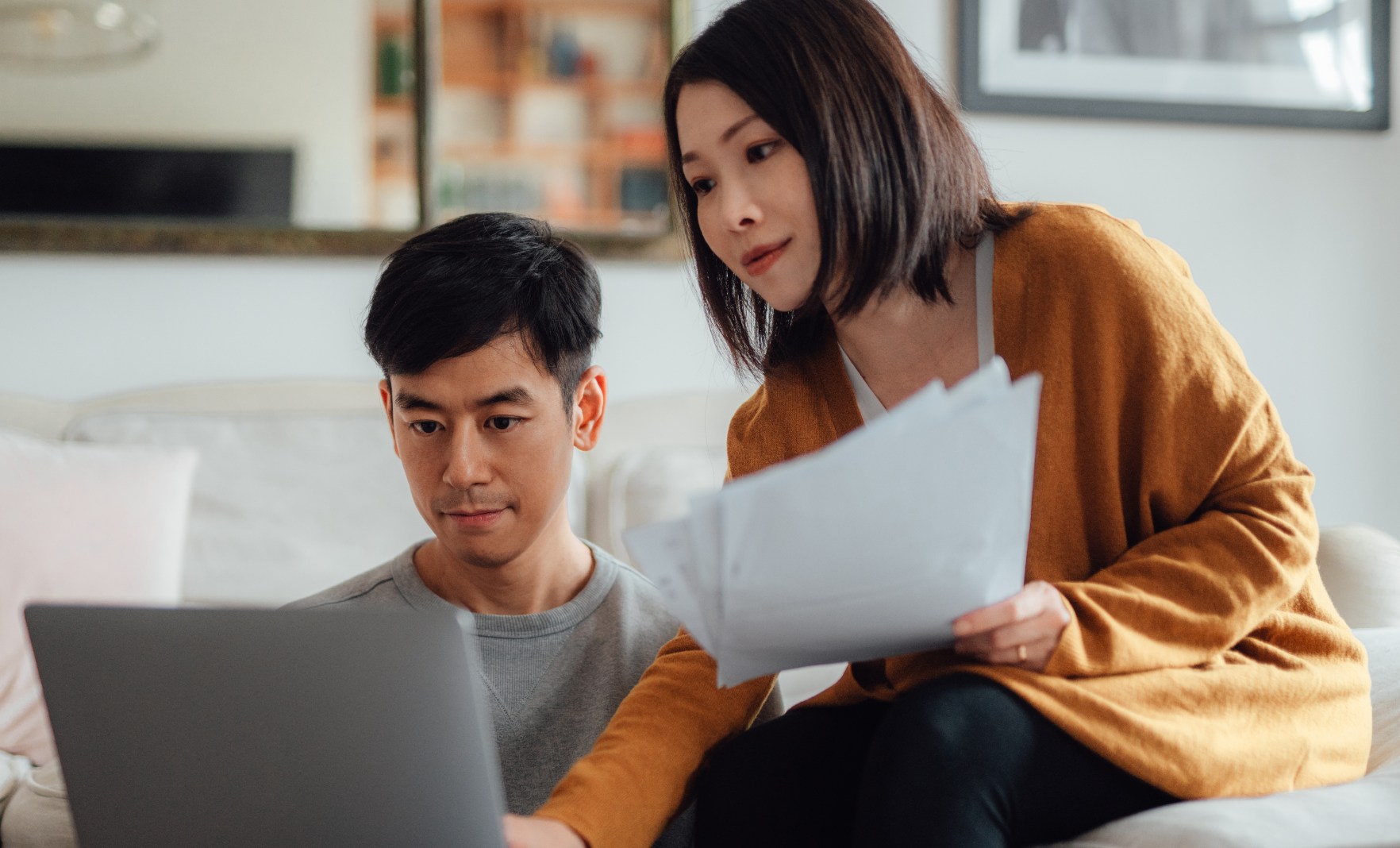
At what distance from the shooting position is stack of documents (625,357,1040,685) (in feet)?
2.11

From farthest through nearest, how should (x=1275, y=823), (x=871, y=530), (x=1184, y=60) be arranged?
(x=1184, y=60) → (x=1275, y=823) → (x=871, y=530)

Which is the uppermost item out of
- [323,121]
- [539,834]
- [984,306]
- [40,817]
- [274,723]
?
[323,121]

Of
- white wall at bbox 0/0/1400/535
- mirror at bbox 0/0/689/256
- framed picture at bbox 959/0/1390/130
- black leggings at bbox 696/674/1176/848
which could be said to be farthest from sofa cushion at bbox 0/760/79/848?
framed picture at bbox 959/0/1390/130

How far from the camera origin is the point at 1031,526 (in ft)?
3.04

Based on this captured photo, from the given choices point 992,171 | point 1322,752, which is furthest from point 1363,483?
point 1322,752

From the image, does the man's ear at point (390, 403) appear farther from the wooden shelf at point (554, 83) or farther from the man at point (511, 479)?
the wooden shelf at point (554, 83)

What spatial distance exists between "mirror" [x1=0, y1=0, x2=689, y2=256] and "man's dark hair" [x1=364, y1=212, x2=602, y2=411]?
79cm

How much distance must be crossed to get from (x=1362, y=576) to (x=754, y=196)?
3.14 feet

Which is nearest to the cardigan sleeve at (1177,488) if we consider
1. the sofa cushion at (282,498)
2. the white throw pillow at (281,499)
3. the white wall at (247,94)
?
the sofa cushion at (282,498)

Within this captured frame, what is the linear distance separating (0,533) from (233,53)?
34.3 inches

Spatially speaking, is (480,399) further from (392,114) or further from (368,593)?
(392,114)

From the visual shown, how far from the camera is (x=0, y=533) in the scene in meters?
1.50

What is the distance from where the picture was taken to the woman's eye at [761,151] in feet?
3.20

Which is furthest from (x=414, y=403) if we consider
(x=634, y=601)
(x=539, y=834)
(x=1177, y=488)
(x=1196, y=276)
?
(x=1196, y=276)
